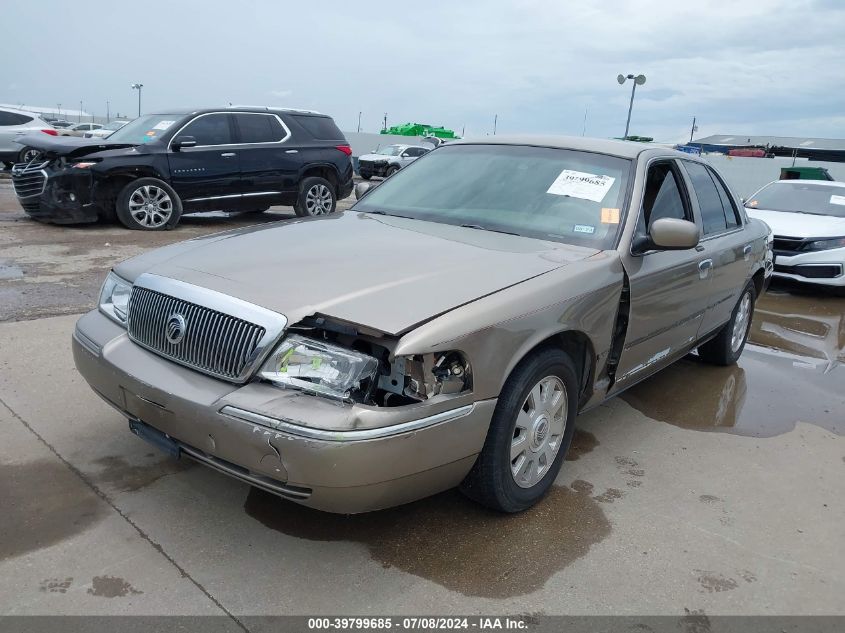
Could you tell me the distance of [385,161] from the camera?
80.8 feet

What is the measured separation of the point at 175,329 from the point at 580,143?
8.43ft

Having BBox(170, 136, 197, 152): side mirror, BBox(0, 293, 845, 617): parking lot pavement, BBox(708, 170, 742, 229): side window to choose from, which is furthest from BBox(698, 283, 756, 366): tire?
BBox(170, 136, 197, 152): side mirror

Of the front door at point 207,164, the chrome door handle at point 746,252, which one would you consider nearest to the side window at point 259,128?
the front door at point 207,164

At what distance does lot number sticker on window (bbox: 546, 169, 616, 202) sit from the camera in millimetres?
3643

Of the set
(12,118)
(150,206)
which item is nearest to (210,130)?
(150,206)

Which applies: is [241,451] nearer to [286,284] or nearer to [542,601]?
[286,284]

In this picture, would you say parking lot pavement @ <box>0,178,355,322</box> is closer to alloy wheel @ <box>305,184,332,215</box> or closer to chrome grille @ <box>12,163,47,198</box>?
chrome grille @ <box>12,163,47,198</box>

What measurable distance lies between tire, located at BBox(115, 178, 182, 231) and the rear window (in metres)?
2.44

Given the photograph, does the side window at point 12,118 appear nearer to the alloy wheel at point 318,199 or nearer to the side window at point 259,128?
the side window at point 259,128

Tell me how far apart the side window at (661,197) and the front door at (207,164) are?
717cm

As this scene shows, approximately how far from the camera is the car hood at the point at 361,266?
248 centimetres

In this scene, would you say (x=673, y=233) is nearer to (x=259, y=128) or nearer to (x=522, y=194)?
(x=522, y=194)

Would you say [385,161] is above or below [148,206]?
above

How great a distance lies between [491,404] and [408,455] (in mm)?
411
